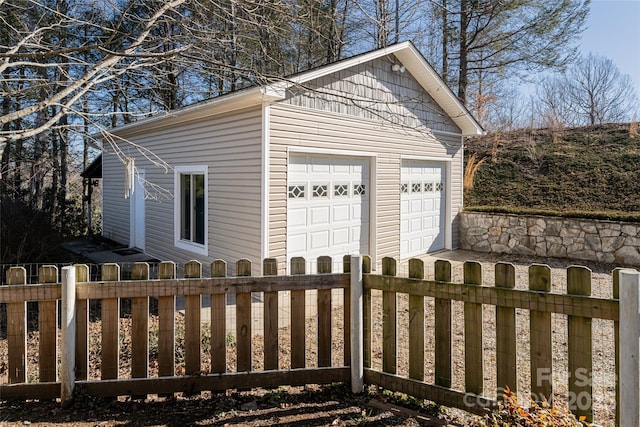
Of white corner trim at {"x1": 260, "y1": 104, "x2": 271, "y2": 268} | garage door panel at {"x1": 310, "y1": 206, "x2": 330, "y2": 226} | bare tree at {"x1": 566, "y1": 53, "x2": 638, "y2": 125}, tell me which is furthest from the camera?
bare tree at {"x1": 566, "y1": 53, "x2": 638, "y2": 125}

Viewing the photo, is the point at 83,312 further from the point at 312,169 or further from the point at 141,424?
the point at 312,169

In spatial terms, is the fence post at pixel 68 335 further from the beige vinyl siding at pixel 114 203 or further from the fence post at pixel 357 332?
the beige vinyl siding at pixel 114 203

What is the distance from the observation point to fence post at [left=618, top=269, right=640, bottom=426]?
7.25 ft

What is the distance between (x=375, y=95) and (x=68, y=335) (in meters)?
7.08

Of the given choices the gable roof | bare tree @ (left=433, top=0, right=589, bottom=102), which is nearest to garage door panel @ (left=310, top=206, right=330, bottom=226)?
the gable roof

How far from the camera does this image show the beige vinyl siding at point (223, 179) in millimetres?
6695

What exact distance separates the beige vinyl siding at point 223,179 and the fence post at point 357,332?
3670 millimetres

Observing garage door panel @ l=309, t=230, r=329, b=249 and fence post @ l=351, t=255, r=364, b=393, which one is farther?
garage door panel @ l=309, t=230, r=329, b=249

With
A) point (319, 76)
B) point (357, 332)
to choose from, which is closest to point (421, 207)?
point (319, 76)

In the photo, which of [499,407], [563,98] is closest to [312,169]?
[499,407]

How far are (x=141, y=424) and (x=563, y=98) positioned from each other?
25.5 metres

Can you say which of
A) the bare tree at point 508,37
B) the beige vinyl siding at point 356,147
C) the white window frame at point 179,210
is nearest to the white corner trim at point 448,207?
the beige vinyl siding at point 356,147

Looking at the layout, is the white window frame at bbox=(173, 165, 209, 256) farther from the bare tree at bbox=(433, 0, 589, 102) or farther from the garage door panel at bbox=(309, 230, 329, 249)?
the bare tree at bbox=(433, 0, 589, 102)

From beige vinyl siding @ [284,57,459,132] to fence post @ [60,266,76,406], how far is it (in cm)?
436
